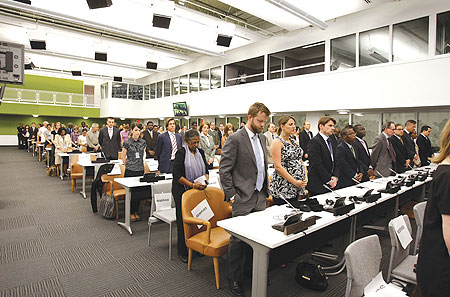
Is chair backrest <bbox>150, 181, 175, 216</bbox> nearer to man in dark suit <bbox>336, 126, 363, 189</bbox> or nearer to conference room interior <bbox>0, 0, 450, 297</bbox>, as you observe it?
conference room interior <bbox>0, 0, 450, 297</bbox>

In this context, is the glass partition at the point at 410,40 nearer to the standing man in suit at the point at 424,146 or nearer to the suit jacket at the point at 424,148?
the standing man in suit at the point at 424,146

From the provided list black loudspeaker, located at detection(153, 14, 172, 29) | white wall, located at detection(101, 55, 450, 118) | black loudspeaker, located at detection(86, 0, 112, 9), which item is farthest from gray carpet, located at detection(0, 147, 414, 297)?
black loudspeaker, located at detection(153, 14, 172, 29)

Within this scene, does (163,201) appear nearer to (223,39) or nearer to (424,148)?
(223,39)

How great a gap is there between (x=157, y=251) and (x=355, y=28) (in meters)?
8.24

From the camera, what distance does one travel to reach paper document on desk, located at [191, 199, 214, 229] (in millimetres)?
2670

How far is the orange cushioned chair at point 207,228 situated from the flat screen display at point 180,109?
1158 centimetres

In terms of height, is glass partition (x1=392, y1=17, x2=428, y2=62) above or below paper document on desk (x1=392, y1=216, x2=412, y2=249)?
above

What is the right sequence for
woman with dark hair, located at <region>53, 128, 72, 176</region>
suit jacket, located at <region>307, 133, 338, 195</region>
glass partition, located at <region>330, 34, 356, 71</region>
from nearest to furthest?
1. suit jacket, located at <region>307, 133, 338, 195</region>
2. woman with dark hair, located at <region>53, 128, 72, 176</region>
3. glass partition, located at <region>330, 34, 356, 71</region>

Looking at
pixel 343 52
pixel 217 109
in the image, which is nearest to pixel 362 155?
pixel 343 52

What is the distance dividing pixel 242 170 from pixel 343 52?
766cm

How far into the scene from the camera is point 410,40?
23.2 ft

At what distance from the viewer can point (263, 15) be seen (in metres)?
7.63

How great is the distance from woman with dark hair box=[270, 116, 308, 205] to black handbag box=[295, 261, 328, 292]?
27.2 inches

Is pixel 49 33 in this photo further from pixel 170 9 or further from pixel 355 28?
pixel 355 28
